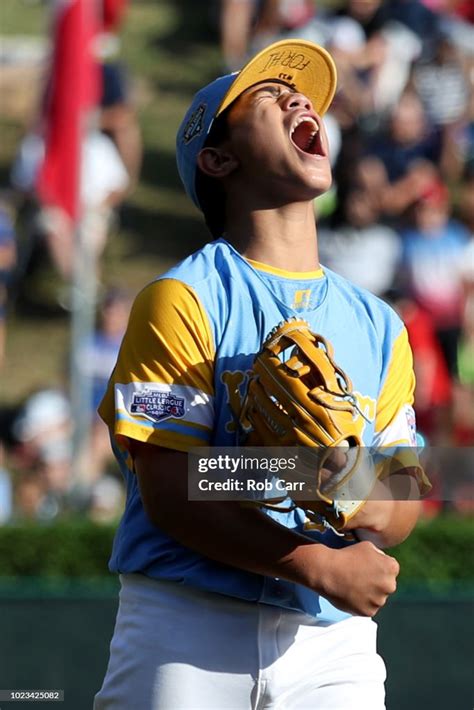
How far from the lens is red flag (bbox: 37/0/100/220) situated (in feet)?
26.1

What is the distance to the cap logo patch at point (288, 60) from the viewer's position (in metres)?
2.61

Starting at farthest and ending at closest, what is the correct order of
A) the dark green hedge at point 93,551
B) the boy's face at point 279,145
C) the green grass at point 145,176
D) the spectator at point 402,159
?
the green grass at point 145,176 < the spectator at point 402,159 < the dark green hedge at point 93,551 < the boy's face at point 279,145

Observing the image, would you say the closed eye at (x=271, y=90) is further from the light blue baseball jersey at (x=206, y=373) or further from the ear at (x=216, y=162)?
the light blue baseball jersey at (x=206, y=373)

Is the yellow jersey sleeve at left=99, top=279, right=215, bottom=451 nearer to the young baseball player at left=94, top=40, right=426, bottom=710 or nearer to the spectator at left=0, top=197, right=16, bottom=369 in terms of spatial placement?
the young baseball player at left=94, top=40, right=426, bottom=710

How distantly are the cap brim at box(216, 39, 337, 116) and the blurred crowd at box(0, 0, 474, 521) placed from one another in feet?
15.7

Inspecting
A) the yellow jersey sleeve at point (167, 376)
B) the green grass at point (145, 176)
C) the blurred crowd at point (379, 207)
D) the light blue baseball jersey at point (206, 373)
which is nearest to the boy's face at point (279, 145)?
the light blue baseball jersey at point (206, 373)

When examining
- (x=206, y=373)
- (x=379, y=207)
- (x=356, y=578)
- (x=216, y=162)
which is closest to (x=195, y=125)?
(x=216, y=162)

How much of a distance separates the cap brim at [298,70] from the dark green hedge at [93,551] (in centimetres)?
417

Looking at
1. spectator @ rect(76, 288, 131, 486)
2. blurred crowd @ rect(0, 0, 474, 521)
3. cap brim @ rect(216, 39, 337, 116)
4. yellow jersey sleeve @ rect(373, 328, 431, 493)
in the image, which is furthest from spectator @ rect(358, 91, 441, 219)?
yellow jersey sleeve @ rect(373, 328, 431, 493)

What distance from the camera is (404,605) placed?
5.44 metres

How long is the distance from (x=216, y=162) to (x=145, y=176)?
330 inches

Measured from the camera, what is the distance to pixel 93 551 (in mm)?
6516

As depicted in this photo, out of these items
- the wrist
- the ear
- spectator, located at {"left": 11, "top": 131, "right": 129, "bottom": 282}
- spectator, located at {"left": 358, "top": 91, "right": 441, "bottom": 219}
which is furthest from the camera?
spectator, located at {"left": 11, "top": 131, "right": 129, "bottom": 282}

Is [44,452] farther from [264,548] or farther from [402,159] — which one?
[264,548]
